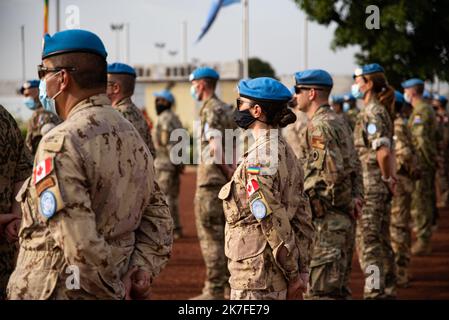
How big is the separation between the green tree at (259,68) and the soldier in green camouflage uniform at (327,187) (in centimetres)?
3737

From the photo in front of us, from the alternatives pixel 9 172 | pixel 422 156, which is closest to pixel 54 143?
pixel 9 172

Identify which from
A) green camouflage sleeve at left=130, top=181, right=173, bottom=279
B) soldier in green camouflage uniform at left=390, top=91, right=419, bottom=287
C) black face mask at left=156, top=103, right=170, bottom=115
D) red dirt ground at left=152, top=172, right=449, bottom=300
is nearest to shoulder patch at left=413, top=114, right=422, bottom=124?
red dirt ground at left=152, top=172, right=449, bottom=300

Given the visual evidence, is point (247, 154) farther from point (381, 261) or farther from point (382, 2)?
point (382, 2)

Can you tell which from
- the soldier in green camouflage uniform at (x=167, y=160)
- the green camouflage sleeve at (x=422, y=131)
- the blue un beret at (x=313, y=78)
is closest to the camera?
the blue un beret at (x=313, y=78)

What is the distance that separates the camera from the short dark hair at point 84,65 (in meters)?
3.57

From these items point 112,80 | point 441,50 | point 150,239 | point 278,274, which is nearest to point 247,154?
point 278,274

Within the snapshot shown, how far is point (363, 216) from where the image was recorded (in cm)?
836

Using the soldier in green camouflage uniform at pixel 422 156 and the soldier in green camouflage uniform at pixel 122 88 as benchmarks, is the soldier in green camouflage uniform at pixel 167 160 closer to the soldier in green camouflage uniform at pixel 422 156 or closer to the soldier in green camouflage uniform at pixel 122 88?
the soldier in green camouflage uniform at pixel 422 156

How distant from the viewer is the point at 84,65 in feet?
11.8

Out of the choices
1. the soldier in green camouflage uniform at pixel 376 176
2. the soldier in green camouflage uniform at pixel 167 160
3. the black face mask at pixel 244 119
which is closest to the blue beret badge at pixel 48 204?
the black face mask at pixel 244 119

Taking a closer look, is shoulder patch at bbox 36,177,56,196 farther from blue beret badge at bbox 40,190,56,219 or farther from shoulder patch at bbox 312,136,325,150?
shoulder patch at bbox 312,136,325,150

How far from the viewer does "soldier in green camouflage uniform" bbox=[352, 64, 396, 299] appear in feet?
26.6

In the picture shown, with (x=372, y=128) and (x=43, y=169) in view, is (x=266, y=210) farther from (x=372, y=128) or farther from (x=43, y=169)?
(x=372, y=128)

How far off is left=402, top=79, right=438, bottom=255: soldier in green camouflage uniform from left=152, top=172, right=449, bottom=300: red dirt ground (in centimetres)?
37
